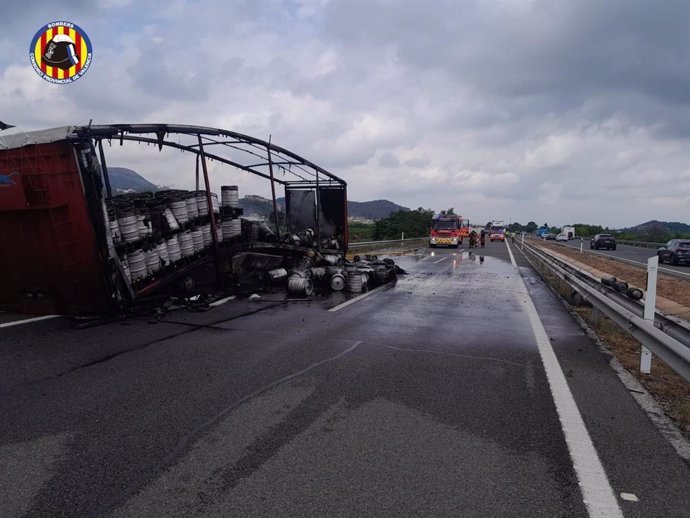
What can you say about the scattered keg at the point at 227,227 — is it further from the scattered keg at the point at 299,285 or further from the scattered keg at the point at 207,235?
the scattered keg at the point at 299,285

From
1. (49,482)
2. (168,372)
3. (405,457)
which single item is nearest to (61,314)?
(168,372)

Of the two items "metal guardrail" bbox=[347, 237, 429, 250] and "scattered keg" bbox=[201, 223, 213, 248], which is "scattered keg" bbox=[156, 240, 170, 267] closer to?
"scattered keg" bbox=[201, 223, 213, 248]

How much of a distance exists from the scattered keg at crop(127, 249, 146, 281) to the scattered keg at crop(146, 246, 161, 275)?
0.64 feet

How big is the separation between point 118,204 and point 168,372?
16.5 feet

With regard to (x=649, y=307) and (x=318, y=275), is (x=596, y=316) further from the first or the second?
(x=318, y=275)

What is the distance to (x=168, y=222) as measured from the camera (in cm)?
948

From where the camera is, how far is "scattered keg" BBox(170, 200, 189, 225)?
9.78m

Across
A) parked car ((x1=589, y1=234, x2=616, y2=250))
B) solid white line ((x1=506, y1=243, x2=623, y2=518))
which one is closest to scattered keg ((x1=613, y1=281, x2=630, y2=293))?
solid white line ((x1=506, y1=243, x2=623, y2=518))

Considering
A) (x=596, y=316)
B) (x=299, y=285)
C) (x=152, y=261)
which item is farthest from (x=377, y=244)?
(x=596, y=316)

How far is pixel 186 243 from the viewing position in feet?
32.6

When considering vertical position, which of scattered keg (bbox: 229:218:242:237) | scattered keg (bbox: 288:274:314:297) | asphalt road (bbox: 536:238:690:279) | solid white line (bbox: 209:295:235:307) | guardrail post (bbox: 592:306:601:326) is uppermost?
scattered keg (bbox: 229:218:242:237)

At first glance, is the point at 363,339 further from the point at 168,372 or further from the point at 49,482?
the point at 49,482

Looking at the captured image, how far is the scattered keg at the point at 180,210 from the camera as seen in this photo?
9.78 m

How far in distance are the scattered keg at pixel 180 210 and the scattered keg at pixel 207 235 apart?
2.22ft
